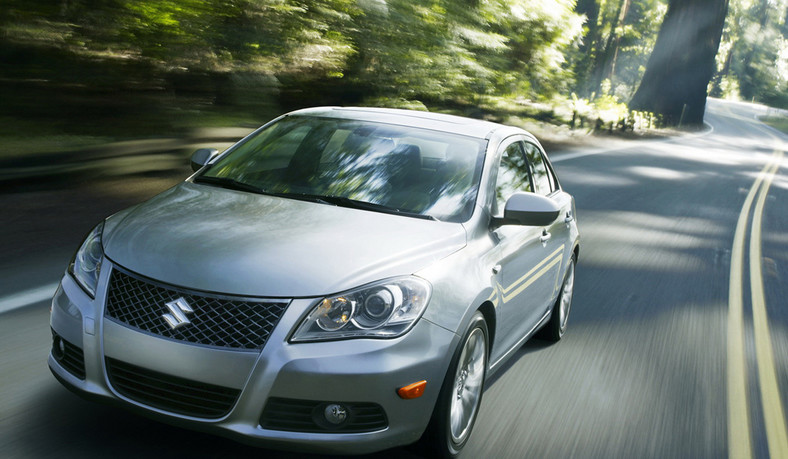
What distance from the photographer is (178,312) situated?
333 cm

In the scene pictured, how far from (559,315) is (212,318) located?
135 inches

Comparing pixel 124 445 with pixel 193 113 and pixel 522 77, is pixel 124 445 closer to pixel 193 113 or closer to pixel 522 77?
Result: pixel 193 113

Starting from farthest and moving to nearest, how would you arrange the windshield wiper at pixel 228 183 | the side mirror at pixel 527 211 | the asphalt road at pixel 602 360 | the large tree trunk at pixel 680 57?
the large tree trunk at pixel 680 57
the windshield wiper at pixel 228 183
the side mirror at pixel 527 211
the asphalt road at pixel 602 360

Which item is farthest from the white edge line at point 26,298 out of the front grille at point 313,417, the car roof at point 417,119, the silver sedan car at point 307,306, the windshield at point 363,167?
the front grille at point 313,417

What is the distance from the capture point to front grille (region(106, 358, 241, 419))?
3303 mm

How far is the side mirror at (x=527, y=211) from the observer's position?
14.7 ft

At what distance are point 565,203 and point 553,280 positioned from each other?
2.40 ft

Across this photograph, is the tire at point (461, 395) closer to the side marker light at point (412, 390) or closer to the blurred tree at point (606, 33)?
the side marker light at point (412, 390)

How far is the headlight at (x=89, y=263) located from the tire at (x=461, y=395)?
1551mm

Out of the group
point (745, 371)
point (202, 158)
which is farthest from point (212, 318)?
point (745, 371)

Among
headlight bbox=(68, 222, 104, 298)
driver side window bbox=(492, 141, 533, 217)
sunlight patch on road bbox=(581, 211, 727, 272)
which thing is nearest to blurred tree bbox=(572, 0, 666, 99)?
sunlight patch on road bbox=(581, 211, 727, 272)

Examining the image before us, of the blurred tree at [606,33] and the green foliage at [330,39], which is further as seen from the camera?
the blurred tree at [606,33]

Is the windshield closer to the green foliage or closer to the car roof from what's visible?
the car roof

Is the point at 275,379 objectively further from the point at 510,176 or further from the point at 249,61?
the point at 249,61
